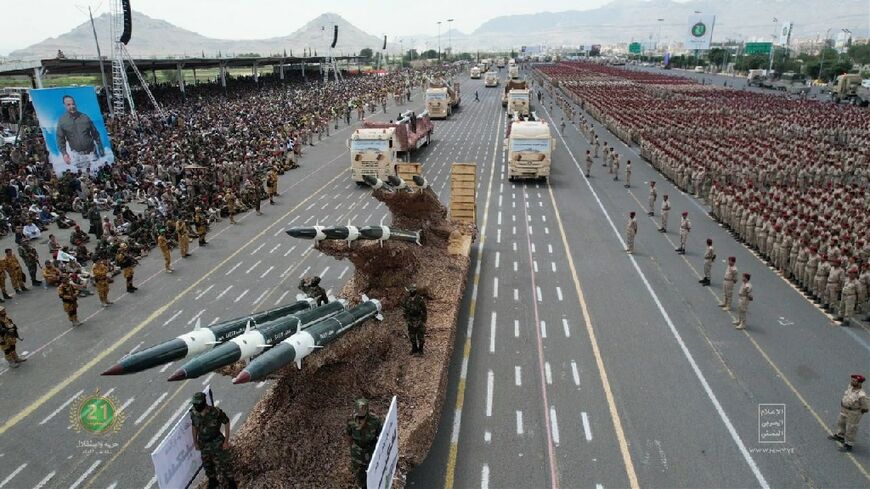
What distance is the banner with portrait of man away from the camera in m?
24.6

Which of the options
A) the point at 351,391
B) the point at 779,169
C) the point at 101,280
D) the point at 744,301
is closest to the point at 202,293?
the point at 101,280

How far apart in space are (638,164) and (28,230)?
31.1m

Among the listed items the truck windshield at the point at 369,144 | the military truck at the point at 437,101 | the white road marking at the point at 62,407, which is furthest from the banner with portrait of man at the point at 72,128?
the military truck at the point at 437,101

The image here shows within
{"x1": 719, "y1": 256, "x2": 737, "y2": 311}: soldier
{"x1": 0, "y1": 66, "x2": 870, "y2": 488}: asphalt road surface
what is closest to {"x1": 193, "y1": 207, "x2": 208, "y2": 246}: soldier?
{"x1": 0, "y1": 66, "x2": 870, "y2": 488}: asphalt road surface

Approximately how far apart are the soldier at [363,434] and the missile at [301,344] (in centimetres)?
131

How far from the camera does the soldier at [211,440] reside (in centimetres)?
790

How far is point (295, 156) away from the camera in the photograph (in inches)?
1485

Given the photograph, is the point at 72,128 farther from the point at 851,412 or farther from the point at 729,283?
the point at 851,412

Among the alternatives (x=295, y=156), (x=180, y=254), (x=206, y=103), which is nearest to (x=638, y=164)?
(x=295, y=156)

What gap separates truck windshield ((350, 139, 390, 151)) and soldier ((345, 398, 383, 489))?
22.3m

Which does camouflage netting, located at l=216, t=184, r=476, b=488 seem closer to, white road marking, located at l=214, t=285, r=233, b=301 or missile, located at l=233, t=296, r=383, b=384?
missile, located at l=233, t=296, r=383, b=384

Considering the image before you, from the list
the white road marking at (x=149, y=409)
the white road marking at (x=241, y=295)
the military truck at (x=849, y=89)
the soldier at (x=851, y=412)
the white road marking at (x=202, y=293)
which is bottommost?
the white road marking at (x=149, y=409)

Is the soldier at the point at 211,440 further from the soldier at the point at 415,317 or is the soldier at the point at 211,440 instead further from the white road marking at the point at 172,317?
the white road marking at the point at 172,317

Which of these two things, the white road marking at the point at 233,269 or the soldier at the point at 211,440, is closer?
the soldier at the point at 211,440
